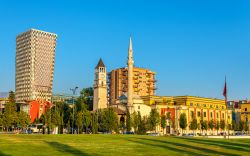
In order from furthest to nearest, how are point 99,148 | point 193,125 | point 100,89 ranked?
point 100,89
point 193,125
point 99,148

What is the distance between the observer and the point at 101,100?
147250mm

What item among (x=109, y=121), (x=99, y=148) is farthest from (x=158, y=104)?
(x=99, y=148)

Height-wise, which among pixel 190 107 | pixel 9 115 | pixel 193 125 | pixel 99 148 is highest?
pixel 190 107

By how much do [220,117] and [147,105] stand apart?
3996 cm

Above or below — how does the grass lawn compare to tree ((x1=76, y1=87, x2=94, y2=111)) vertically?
below

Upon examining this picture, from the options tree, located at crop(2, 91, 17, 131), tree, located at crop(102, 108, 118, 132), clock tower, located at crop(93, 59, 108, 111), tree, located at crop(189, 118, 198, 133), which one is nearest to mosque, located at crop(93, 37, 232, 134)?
clock tower, located at crop(93, 59, 108, 111)

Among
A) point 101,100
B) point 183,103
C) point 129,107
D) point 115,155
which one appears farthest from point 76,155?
point 183,103

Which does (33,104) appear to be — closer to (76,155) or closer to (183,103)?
(183,103)

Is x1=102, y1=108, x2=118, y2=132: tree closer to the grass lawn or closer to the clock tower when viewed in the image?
the clock tower

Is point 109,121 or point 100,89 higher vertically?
point 100,89

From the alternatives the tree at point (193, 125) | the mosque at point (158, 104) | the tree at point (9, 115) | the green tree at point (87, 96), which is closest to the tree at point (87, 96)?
the green tree at point (87, 96)

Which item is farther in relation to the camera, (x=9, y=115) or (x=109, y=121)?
(x=109, y=121)

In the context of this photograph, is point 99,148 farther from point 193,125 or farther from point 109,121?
point 193,125

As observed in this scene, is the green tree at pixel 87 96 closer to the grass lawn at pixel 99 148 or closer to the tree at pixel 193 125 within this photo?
the tree at pixel 193 125
